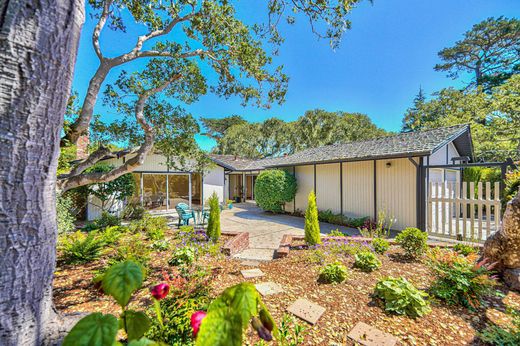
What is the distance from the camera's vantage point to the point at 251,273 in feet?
12.7

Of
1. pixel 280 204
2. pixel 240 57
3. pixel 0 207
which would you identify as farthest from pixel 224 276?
pixel 280 204

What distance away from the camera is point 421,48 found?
10.3 meters

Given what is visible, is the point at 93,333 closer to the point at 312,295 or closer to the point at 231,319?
the point at 231,319

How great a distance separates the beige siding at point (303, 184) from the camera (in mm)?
12055

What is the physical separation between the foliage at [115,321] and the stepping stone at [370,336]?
224cm

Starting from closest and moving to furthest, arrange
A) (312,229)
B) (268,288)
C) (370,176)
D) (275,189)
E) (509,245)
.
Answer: (268,288) → (509,245) → (312,229) → (370,176) → (275,189)

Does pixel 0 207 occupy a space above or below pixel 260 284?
above

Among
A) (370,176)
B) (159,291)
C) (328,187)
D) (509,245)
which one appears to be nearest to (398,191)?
(370,176)

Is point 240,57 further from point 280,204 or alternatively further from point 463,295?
point 280,204

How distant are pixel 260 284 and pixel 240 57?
559cm

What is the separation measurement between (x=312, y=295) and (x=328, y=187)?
27.9ft

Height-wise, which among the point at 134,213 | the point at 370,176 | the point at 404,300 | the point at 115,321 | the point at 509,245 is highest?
the point at 370,176

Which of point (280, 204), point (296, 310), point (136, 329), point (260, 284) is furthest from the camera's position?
point (280, 204)

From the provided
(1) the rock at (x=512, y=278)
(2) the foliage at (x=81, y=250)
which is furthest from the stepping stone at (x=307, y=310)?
(2) the foliage at (x=81, y=250)
